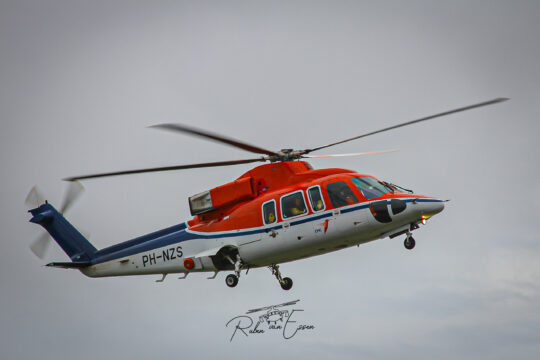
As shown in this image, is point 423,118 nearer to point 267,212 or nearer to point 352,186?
point 352,186

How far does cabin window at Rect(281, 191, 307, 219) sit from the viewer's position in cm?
2428

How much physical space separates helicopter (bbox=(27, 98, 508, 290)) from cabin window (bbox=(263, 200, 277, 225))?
0.04m

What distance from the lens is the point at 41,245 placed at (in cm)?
3114

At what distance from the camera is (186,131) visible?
805 inches

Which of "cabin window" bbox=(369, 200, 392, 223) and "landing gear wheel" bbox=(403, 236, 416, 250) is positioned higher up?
"cabin window" bbox=(369, 200, 392, 223)

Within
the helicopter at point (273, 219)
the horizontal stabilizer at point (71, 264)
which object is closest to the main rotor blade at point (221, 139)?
the helicopter at point (273, 219)

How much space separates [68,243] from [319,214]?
13409 mm

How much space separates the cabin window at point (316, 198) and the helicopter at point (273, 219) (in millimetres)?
36

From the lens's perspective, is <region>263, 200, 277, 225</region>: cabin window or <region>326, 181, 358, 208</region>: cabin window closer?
<region>326, 181, 358, 208</region>: cabin window

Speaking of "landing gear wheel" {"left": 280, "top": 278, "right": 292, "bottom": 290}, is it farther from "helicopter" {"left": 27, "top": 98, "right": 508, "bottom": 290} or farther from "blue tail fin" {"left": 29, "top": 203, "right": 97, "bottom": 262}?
"blue tail fin" {"left": 29, "top": 203, "right": 97, "bottom": 262}

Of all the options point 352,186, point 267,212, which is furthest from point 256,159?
point 352,186

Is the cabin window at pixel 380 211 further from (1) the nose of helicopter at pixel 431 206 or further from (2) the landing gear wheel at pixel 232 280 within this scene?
(2) the landing gear wheel at pixel 232 280

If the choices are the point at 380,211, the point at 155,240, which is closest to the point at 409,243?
the point at 380,211

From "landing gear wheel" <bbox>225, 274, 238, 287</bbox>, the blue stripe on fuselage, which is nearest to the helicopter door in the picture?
the blue stripe on fuselage
